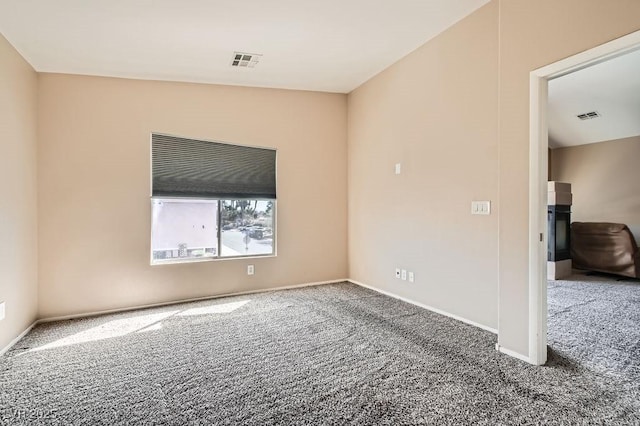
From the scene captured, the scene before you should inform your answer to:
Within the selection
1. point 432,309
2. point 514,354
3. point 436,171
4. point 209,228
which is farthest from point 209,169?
point 514,354

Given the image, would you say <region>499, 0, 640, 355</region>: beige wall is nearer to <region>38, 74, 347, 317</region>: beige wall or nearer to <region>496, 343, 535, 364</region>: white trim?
<region>496, 343, 535, 364</region>: white trim

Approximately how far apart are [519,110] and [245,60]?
2836 millimetres

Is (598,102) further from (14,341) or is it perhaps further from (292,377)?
(14,341)

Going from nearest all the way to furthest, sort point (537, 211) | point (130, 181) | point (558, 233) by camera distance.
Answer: point (537, 211) → point (130, 181) → point (558, 233)

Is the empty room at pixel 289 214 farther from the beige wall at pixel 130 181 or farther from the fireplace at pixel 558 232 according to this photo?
the fireplace at pixel 558 232

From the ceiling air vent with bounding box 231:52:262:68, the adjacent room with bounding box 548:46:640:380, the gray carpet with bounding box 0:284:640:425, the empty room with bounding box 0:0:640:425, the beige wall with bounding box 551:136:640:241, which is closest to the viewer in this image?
the gray carpet with bounding box 0:284:640:425

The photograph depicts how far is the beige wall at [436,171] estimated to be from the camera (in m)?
3.22

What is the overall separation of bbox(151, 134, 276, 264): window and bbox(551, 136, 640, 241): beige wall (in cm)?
669

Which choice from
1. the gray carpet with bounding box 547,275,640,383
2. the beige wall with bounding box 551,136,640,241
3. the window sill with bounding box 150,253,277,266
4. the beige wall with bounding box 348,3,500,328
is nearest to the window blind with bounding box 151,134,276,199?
the window sill with bounding box 150,253,277,266

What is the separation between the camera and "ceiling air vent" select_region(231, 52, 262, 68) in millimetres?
3731

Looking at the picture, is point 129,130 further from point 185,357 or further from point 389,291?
point 389,291

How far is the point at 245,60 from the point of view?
3869 millimetres

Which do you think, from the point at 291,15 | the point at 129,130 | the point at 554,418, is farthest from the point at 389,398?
the point at 129,130

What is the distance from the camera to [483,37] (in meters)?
3.18
